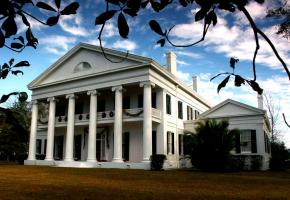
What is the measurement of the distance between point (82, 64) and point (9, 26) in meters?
28.8

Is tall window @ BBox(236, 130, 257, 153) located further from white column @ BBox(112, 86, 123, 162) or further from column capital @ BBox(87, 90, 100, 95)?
column capital @ BBox(87, 90, 100, 95)

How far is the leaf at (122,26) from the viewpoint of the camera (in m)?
1.87

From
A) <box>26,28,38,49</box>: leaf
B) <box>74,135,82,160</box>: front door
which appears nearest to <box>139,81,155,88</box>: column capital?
<box>74,135,82,160</box>: front door

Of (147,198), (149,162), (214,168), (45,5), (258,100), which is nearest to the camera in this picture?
(45,5)

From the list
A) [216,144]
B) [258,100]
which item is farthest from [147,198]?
[258,100]

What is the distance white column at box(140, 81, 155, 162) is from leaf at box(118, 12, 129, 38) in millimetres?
23256

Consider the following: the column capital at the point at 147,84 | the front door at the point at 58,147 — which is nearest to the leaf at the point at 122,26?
the column capital at the point at 147,84

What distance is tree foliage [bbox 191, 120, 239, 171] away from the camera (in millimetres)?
22281

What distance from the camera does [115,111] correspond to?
26.9m

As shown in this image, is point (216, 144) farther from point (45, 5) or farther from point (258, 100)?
point (45, 5)

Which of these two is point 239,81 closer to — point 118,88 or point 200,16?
point 200,16

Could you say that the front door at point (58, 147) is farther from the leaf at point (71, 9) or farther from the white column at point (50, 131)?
the leaf at point (71, 9)

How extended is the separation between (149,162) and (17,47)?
2268cm

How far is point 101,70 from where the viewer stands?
93.1 feet
